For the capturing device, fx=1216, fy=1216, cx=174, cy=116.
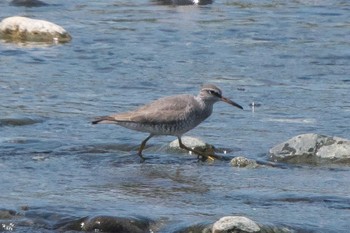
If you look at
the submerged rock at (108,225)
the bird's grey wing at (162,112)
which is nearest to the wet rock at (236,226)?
the submerged rock at (108,225)

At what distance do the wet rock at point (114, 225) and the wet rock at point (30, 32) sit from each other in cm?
740

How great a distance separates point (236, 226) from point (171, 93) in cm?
Answer: 491

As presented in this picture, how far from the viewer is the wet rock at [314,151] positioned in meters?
9.12

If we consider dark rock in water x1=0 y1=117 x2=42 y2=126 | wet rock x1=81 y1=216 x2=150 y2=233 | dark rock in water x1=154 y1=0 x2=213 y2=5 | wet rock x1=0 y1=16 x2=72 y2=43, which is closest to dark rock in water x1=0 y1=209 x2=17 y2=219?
wet rock x1=81 y1=216 x2=150 y2=233

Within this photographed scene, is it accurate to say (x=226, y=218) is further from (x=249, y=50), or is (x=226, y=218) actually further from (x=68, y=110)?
(x=249, y=50)

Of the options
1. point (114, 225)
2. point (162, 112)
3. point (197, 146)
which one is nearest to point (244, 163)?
point (197, 146)

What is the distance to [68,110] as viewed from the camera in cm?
1091

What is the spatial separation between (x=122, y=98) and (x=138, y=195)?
3.46 metres

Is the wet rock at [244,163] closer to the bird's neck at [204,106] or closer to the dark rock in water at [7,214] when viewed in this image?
the bird's neck at [204,106]

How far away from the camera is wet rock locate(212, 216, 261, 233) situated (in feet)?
23.0

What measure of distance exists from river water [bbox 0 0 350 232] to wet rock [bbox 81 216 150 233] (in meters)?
0.14

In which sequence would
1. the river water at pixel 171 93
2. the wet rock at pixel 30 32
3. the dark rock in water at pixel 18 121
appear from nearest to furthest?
the river water at pixel 171 93 → the dark rock in water at pixel 18 121 → the wet rock at pixel 30 32

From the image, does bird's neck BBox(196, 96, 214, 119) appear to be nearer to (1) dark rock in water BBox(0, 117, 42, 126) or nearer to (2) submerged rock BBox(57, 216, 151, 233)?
(1) dark rock in water BBox(0, 117, 42, 126)

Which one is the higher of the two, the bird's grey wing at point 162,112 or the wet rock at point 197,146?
the bird's grey wing at point 162,112
